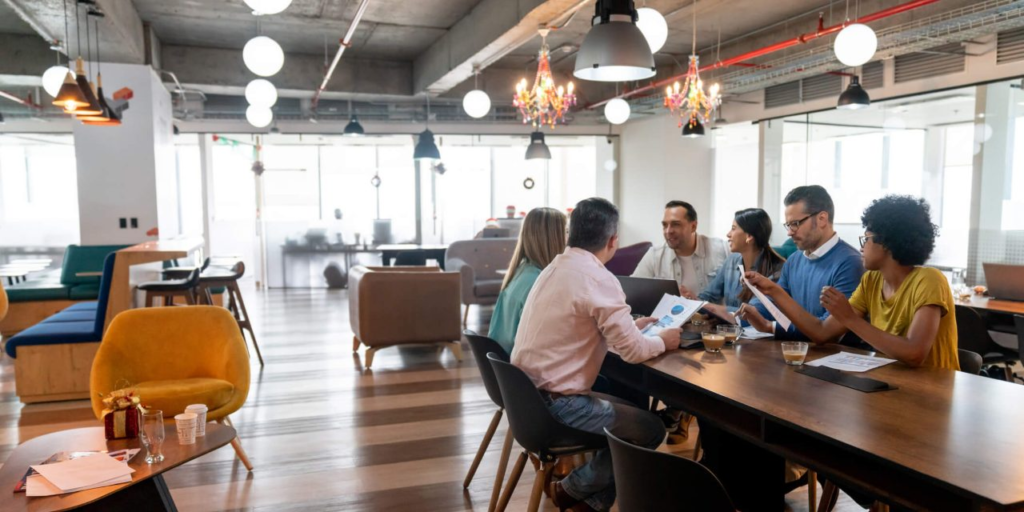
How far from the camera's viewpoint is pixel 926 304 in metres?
2.34

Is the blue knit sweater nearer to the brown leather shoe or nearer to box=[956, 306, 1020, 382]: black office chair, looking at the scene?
the brown leather shoe

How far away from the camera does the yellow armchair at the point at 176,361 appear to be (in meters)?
3.44

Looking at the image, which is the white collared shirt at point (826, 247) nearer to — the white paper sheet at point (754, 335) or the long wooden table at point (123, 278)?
the white paper sheet at point (754, 335)

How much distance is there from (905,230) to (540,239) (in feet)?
5.21

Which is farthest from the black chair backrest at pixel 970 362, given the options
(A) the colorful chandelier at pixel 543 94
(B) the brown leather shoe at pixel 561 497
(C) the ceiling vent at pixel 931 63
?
(C) the ceiling vent at pixel 931 63

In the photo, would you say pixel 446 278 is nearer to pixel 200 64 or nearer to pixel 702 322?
pixel 702 322

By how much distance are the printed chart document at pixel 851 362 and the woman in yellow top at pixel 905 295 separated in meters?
0.06

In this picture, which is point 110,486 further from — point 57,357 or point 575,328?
point 57,357

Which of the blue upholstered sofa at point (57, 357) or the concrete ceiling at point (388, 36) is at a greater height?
the concrete ceiling at point (388, 36)

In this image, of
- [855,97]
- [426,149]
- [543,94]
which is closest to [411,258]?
[426,149]

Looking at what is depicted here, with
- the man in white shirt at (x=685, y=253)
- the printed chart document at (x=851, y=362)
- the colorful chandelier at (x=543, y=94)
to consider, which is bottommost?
the printed chart document at (x=851, y=362)

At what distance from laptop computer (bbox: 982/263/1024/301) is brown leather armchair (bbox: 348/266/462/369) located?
4.44 meters

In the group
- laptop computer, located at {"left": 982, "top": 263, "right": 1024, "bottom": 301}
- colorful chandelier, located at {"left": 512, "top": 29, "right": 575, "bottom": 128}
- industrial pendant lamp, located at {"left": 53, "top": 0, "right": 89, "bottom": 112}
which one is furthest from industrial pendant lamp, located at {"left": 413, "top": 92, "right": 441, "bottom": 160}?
laptop computer, located at {"left": 982, "top": 263, "right": 1024, "bottom": 301}

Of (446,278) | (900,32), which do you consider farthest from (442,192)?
(900,32)
